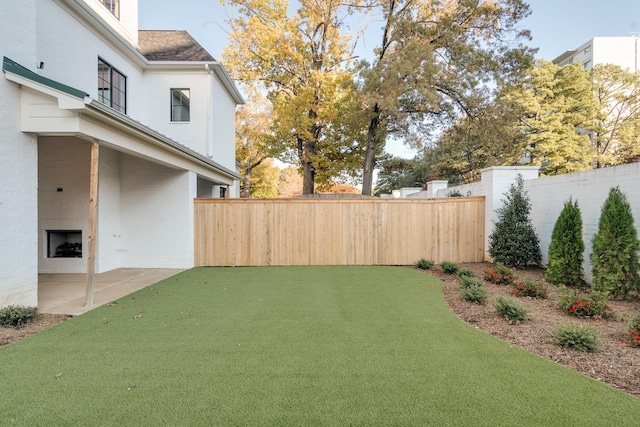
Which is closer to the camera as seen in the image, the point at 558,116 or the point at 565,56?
the point at 558,116

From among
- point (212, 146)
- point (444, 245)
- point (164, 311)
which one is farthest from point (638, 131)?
point (164, 311)

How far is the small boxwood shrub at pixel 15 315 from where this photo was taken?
3982 mm

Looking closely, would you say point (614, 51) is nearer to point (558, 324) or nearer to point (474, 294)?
point (474, 294)

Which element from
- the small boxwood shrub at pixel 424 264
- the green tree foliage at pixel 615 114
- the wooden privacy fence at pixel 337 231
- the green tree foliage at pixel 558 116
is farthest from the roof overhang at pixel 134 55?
the green tree foliage at pixel 615 114

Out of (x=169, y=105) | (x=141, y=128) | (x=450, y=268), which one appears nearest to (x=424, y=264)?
(x=450, y=268)

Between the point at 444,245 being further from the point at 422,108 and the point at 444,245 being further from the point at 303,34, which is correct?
the point at 303,34

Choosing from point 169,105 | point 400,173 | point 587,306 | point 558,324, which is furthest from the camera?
point 400,173

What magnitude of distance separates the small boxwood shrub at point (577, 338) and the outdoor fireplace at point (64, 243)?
30.5 feet

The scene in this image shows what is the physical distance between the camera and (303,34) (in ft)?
51.0

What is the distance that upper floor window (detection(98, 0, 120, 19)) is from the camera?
9002 mm

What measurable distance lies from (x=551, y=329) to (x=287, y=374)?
3.21 meters

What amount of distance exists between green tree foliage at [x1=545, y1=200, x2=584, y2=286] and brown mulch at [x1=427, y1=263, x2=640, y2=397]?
30 centimetres

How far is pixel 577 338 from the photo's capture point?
3.26m

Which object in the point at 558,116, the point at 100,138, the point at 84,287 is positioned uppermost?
the point at 558,116
